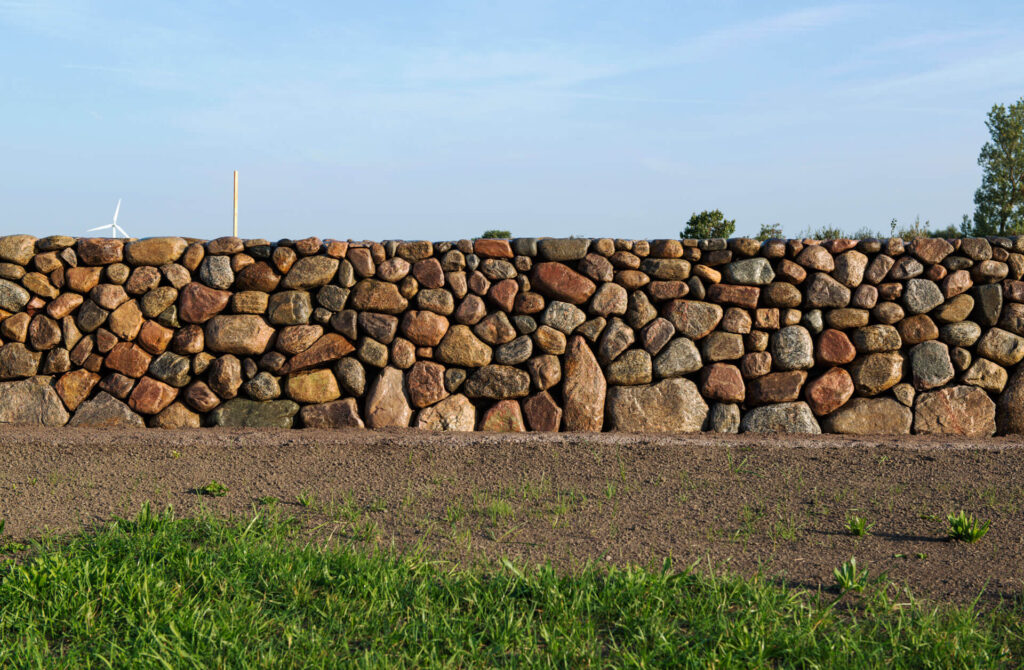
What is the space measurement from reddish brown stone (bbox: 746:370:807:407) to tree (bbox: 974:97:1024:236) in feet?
53.2

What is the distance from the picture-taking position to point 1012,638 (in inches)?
128

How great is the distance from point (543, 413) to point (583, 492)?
183 cm

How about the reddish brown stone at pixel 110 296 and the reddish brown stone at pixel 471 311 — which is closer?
the reddish brown stone at pixel 471 311

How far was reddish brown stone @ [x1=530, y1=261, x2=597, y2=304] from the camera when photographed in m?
6.90

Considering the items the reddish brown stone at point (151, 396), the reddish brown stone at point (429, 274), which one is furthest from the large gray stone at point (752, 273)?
the reddish brown stone at point (151, 396)

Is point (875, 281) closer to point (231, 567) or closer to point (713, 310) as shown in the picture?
point (713, 310)

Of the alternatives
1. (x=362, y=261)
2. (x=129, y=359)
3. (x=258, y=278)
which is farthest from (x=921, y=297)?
(x=129, y=359)

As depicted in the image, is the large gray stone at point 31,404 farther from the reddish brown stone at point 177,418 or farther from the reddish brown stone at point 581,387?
the reddish brown stone at point 581,387

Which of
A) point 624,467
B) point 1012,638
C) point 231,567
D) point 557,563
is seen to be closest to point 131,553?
point 231,567

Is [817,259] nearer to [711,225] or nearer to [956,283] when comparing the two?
[956,283]

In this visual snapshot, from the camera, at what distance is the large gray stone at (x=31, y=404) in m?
7.29

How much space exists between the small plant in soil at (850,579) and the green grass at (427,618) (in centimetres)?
5

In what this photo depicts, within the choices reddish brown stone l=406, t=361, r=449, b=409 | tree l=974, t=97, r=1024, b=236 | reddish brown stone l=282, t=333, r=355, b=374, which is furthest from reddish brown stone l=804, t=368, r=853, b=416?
tree l=974, t=97, r=1024, b=236

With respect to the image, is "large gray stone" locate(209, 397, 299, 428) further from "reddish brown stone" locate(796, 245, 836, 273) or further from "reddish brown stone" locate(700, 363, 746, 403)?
"reddish brown stone" locate(796, 245, 836, 273)
